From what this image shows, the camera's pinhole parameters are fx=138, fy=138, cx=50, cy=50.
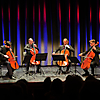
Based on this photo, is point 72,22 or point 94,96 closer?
point 94,96

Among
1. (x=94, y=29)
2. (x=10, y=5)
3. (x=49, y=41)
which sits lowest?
(x=49, y=41)

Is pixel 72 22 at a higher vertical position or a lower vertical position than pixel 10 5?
lower

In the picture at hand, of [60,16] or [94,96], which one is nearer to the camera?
[94,96]

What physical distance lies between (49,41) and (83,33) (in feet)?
6.19

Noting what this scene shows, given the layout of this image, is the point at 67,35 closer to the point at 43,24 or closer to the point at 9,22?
the point at 43,24

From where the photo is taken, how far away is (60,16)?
7.39m

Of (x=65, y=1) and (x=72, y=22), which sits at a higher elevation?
(x=65, y=1)

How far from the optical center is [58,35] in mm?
7457

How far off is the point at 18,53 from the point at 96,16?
4618 mm

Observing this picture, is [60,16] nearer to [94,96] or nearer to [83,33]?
[83,33]

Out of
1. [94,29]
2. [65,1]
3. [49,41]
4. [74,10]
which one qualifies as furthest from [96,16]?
[49,41]

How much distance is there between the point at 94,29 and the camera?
7461 millimetres

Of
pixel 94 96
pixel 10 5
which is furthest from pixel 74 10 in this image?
pixel 94 96

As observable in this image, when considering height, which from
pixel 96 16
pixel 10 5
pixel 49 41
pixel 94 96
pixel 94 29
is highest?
pixel 10 5
